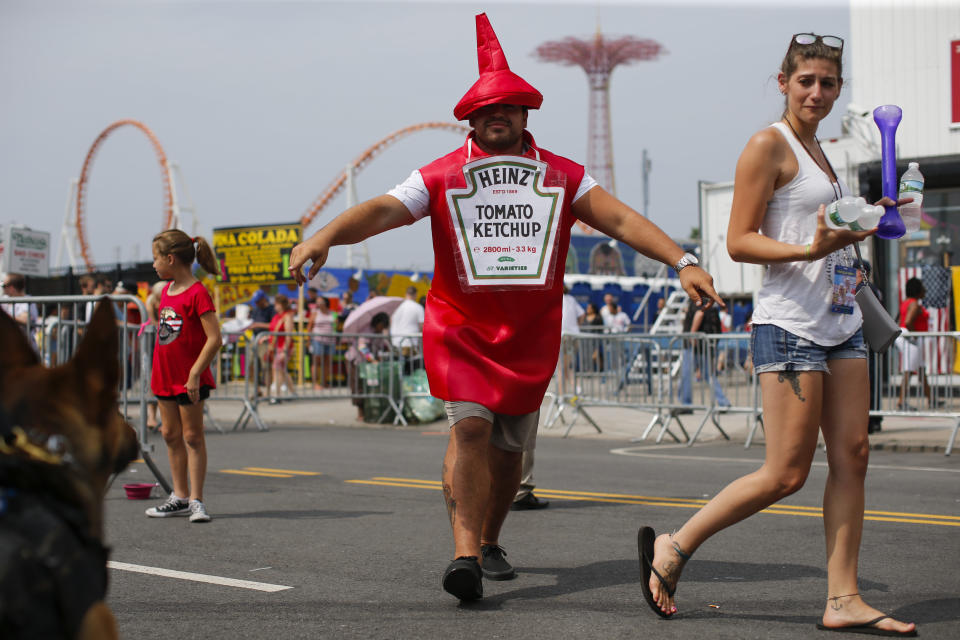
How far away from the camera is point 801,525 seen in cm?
650

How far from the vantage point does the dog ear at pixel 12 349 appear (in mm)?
1982

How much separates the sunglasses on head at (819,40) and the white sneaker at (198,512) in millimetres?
4582

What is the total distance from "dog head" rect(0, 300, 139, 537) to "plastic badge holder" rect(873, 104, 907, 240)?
2644 millimetres

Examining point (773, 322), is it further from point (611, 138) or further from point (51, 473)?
point (611, 138)

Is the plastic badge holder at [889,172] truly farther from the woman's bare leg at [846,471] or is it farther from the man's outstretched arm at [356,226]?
the man's outstretched arm at [356,226]

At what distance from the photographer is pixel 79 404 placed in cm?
199

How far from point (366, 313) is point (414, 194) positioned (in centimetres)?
1483

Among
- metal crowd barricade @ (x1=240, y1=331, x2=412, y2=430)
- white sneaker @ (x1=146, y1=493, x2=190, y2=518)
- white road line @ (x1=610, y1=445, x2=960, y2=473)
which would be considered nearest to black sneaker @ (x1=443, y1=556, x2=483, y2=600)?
white sneaker @ (x1=146, y1=493, x2=190, y2=518)

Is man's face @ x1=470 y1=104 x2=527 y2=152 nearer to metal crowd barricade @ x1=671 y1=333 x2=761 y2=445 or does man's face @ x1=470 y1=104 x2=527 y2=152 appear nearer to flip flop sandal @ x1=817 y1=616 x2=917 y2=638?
flip flop sandal @ x1=817 y1=616 x2=917 y2=638

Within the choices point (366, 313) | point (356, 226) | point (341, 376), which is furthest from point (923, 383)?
point (366, 313)

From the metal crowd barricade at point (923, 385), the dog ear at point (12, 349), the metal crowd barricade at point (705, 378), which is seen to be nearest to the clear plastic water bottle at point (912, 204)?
the dog ear at point (12, 349)

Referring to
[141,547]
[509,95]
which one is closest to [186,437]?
[141,547]

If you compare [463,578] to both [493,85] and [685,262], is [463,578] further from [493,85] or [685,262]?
[493,85]

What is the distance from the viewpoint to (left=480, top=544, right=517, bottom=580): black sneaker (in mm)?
5039
